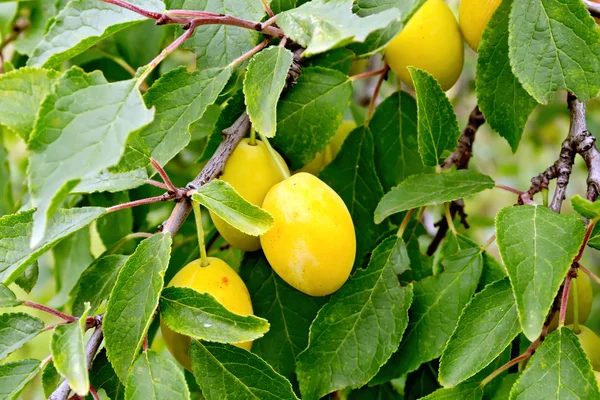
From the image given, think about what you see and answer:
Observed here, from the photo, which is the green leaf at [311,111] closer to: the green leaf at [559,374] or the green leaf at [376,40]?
the green leaf at [376,40]

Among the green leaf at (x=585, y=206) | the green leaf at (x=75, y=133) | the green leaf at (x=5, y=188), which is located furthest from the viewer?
the green leaf at (x=5, y=188)

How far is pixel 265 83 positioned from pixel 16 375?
1.32 ft

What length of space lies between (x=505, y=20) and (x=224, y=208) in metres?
0.43

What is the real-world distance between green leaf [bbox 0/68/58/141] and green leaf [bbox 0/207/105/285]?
0.13 meters

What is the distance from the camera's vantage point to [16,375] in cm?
71

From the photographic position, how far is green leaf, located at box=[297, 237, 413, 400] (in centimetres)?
81

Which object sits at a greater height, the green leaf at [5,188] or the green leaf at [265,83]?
the green leaf at [265,83]

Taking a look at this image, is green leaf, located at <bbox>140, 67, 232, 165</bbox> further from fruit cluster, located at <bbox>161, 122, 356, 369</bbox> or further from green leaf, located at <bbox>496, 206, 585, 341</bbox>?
green leaf, located at <bbox>496, 206, 585, 341</bbox>

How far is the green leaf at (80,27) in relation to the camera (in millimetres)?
719

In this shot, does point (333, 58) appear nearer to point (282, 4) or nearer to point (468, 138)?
point (282, 4)

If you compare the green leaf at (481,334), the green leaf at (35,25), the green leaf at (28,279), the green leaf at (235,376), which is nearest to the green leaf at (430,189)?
the green leaf at (481,334)

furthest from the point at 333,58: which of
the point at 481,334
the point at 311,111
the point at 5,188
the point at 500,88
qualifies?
the point at 5,188

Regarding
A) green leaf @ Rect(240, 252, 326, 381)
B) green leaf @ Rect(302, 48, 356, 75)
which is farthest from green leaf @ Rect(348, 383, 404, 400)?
green leaf @ Rect(302, 48, 356, 75)

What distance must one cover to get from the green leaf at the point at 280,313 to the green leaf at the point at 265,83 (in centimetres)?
27
